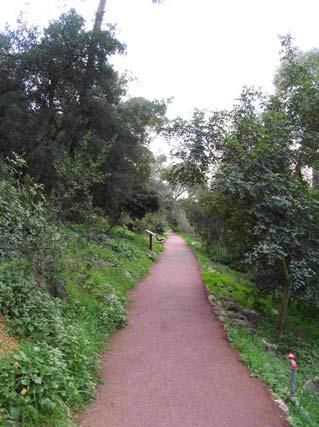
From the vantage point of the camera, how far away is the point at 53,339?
14.8 ft

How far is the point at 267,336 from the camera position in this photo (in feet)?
24.8

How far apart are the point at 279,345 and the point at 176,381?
3527 millimetres

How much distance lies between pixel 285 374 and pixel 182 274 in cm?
798

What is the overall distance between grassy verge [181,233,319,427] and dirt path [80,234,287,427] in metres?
0.22

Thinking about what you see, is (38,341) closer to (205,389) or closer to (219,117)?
(205,389)

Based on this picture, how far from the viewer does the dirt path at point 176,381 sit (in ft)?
12.7

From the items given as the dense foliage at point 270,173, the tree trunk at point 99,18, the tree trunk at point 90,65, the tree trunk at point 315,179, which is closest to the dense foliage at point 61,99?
the tree trunk at point 90,65

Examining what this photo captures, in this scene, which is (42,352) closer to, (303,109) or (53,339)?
(53,339)

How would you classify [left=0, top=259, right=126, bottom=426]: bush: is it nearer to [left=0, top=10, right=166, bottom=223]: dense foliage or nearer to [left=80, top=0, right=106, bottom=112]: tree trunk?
[left=0, top=10, right=166, bottom=223]: dense foliage

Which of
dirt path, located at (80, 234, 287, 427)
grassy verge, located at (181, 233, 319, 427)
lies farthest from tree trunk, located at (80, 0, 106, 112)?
dirt path, located at (80, 234, 287, 427)

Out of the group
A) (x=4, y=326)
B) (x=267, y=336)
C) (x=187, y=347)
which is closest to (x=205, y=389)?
(x=187, y=347)

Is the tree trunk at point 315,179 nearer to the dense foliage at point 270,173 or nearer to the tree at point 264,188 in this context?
the dense foliage at point 270,173

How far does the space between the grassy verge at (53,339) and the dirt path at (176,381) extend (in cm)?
30

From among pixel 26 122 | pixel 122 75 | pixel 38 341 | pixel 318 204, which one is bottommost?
pixel 38 341
